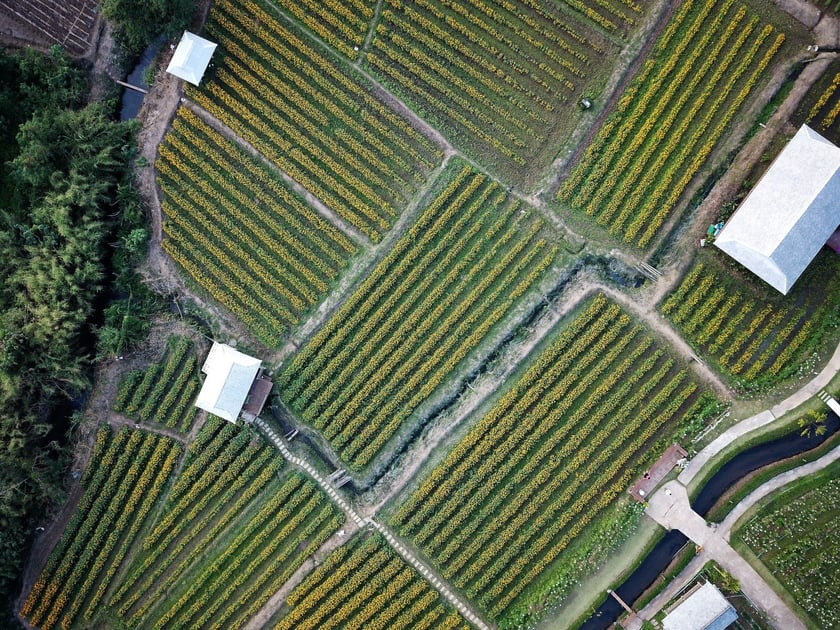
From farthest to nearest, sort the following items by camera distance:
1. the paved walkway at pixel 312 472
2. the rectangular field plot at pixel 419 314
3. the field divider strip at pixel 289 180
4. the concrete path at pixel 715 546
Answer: the field divider strip at pixel 289 180
the rectangular field plot at pixel 419 314
the paved walkway at pixel 312 472
the concrete path at pixel 715 546

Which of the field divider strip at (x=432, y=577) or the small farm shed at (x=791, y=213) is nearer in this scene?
the small farm shed at (x=791, y=213)

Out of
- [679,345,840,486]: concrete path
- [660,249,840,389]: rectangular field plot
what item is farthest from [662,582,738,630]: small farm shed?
[660,249,840,389]: rectangular field plot

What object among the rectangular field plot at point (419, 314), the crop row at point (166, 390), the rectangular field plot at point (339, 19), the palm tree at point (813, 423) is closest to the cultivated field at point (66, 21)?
the rectangular field plot at point (339, 19)

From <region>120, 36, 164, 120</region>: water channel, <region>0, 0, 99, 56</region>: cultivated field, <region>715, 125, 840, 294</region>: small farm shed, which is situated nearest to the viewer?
<region>715, 125, 840, 294</region>: small farm shed

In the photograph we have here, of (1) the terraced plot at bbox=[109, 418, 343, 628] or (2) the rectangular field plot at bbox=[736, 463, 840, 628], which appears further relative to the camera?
(1) the terraced plot at bbox=[109, 418, 343, 628]

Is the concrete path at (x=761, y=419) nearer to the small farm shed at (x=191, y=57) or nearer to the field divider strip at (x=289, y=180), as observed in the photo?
the field divider strip at (x=289, y=180)

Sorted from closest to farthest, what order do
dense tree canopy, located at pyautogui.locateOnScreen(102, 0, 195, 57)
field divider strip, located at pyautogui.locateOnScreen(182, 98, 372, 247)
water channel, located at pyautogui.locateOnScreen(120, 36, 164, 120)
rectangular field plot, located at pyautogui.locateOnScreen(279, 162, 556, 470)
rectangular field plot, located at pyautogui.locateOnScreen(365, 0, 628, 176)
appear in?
1. dense tree canopy, located at pyautogui.locateOnScreen(102, 0, 195, 57)
2. rectangular field plot, located at pyautogui.locateOnScreen(279, 162, 556, 470)
3. rectangular field plot, located at pyautogui.locateOnScreen(365, 0, 628, 176)
4. field divider strip, located at pyautogui.locateOnScreen(182, 98, 372, 247)
5. water channel, located at pyautogui.locateOnScreen(120, 36, 164, 120)

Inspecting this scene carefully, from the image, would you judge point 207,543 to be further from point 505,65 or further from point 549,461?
point 505,65

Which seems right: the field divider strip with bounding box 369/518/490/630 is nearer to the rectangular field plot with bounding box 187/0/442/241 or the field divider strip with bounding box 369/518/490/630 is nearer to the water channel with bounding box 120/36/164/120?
the rectangular field plot with bounding box 187/0/442/241
